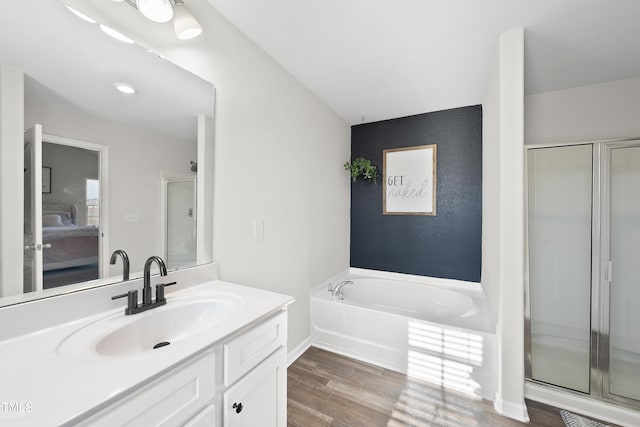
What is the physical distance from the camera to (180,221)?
1308 millimetres

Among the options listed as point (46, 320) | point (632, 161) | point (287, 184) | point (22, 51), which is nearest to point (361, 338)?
point (287, 184)

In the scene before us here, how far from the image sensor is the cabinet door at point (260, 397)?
893mm

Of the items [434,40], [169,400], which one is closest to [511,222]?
[434,40]

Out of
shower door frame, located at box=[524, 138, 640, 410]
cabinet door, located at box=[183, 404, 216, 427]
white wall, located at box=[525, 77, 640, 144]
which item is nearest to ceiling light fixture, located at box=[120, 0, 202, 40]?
cabinet door, located at box=[183, 404, 216, 427]

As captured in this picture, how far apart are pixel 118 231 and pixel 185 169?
0.43 meters

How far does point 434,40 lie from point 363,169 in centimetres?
155

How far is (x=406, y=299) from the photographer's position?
2781mm

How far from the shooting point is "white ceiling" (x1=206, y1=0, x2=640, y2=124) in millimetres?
1396

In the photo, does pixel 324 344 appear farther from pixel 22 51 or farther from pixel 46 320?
pixel 22 51

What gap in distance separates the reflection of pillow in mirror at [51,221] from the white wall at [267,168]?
2.19 ft

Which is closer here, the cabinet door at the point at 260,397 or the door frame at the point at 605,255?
the cabinet door at the point at 260,397

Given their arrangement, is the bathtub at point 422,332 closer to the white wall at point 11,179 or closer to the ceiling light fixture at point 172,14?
the white wall at point 11,179

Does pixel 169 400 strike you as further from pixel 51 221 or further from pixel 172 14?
pixel 172 14

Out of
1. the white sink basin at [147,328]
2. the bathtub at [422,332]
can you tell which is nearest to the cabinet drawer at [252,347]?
the white sink basin at [147,328]
